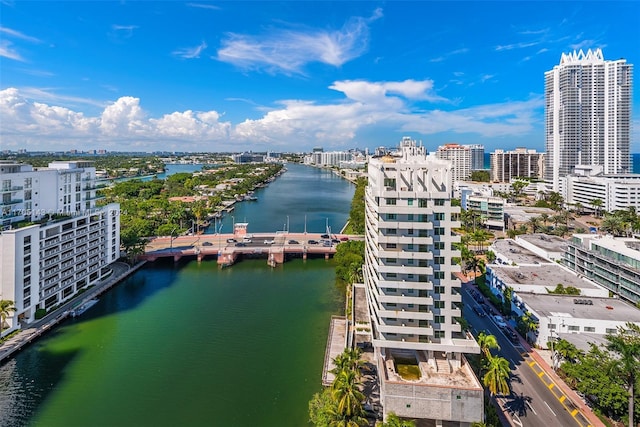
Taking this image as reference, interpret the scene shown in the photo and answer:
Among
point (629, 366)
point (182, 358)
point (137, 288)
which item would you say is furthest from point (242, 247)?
point (629, 366)

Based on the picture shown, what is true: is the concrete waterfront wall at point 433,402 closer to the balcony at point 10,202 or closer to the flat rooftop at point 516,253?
the flat rooftop at point 516,253

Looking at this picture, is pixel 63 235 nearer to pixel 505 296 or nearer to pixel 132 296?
pixel 132 296

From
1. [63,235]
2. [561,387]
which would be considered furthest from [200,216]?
[561,387]

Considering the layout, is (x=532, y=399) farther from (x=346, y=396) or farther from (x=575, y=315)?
(x=346, y=396)

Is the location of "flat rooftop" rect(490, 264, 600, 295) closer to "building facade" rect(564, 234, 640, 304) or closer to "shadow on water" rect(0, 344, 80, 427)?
"building facade" rect(564, 234, 640, 304)

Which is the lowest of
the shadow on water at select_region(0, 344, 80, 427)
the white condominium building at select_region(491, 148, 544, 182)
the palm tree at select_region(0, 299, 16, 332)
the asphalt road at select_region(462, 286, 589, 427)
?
the shadow on water at select_region(0, 344, 80, 427)

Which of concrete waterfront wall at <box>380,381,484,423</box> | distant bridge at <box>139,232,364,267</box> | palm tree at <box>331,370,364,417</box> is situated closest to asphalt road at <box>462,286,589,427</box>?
concrete waterfront wall at <box>380,381,484,423</box>
